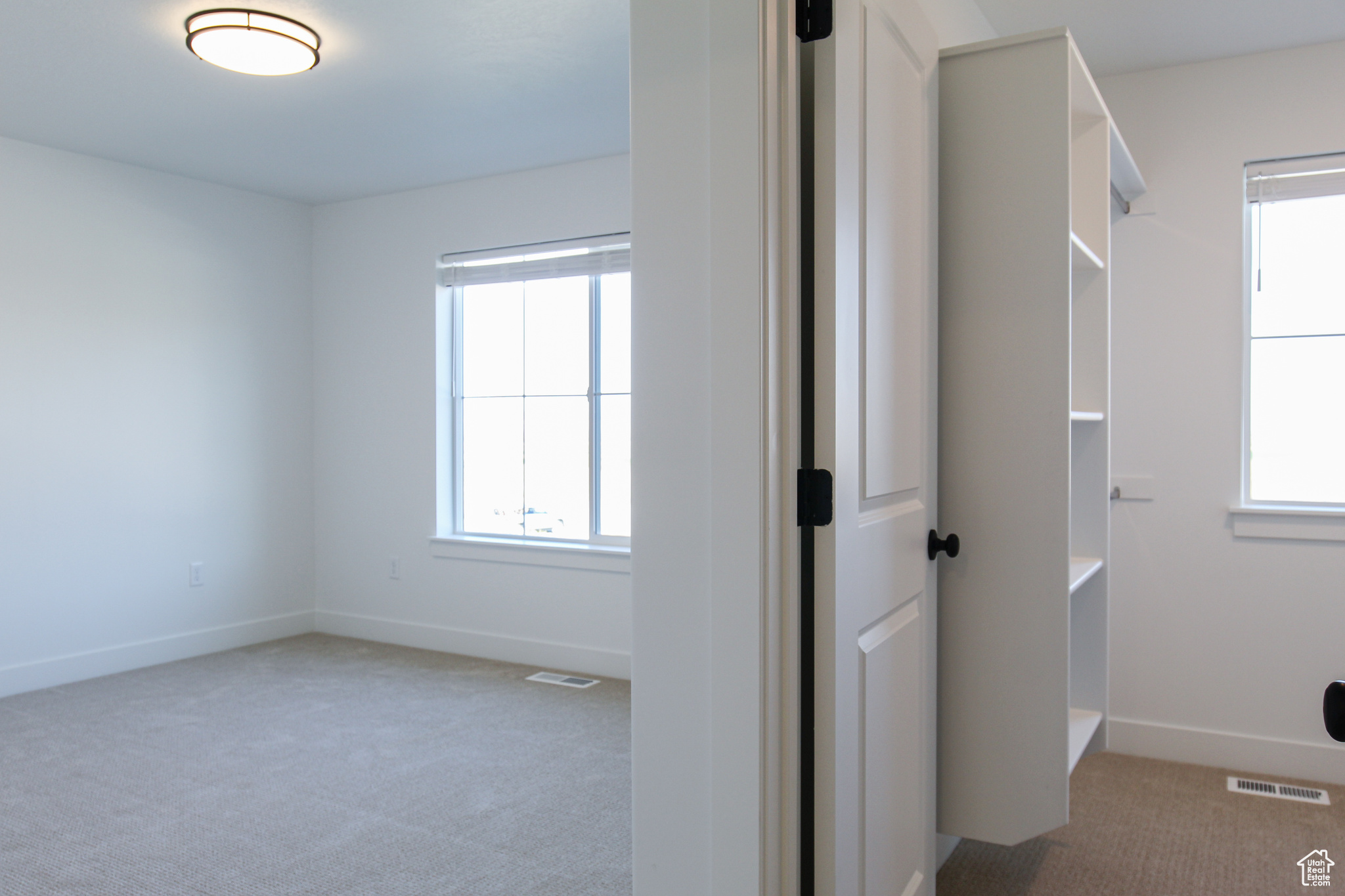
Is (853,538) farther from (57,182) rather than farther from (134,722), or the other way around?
(57,182)

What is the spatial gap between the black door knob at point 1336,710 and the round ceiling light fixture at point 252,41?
3.10 m

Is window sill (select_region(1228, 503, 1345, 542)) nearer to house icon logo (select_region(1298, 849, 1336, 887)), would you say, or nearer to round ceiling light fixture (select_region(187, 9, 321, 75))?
house icon logo (select_region(1298, 849, 1336, 887))

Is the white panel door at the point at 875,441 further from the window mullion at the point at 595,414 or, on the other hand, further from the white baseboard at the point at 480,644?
the window mullion at the point at 595,414

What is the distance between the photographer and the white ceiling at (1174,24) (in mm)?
2781

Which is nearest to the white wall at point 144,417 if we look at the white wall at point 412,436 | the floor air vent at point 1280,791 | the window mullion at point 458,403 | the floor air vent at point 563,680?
the white wall at point 412,436

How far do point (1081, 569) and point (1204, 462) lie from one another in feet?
4.13

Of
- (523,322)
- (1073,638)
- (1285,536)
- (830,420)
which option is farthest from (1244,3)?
(523,322)

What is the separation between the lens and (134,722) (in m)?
3.71

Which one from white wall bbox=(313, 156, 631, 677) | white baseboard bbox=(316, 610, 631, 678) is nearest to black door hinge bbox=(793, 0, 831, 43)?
white wall bbox=(313, 156, 631, 677)

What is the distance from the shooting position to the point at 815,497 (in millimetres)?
1501

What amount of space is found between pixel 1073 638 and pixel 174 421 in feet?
13.9

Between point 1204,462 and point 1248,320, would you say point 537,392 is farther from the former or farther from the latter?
point 1248,320

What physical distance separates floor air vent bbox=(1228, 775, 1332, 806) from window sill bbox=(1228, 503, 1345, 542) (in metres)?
0.79

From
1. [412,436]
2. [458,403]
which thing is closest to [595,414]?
[458,403]
